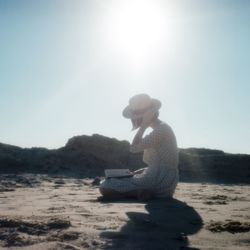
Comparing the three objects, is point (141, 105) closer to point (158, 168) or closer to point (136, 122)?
point (136, 122)

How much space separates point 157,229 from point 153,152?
2630 mm

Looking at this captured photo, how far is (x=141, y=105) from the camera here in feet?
20.9

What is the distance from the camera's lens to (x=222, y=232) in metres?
3.89

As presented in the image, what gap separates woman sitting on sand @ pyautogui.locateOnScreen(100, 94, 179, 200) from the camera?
251 inches

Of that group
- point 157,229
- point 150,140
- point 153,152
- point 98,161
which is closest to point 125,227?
point 157,229

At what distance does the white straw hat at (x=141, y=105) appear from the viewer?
6.36 metres

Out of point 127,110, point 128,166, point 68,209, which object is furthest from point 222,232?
point 128,166

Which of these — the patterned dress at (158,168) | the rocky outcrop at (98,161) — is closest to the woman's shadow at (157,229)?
the patterned dress at (158,168)

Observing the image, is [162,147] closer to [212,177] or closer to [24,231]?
[24,231]

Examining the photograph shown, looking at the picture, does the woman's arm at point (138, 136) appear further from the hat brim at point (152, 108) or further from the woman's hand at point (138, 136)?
the hat brim at point (152, 108)

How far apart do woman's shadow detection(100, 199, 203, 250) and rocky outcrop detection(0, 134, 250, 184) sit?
9060 mm

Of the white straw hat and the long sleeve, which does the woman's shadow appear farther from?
the white straw hat

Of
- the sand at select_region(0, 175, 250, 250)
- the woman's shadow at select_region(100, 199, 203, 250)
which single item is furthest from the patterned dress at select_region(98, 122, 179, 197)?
the woman's shadow at select_region(100, 199, 203, 250)

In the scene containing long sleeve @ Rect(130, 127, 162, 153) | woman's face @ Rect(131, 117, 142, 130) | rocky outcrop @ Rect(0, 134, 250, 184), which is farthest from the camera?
rocky outcrop @ Rect(0, 134, 250, 184)
